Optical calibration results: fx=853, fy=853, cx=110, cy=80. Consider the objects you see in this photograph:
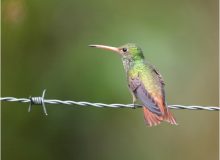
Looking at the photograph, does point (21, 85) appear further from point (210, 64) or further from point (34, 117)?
point (210, 64)

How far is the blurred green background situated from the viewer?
7.91m

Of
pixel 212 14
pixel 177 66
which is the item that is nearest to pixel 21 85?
pixel 177 66

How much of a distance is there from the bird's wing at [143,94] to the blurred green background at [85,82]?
61.8 inches

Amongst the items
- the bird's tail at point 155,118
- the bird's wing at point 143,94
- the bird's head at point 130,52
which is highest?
the bird's head at point 130,52

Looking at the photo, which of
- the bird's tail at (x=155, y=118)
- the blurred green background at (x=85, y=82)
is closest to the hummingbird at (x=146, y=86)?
the bird's tail at (x=155, y=118)

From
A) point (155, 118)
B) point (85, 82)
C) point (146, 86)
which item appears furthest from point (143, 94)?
point (85, 82)

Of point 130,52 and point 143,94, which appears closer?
point 143,94

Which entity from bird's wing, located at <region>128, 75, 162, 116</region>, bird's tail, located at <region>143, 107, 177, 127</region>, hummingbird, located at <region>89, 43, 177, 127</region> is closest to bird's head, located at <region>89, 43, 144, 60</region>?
hummingbird, located at <region>89, 43, 177, 127</region>

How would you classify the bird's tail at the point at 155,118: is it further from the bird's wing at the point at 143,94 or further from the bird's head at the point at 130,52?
the bird's head at the point at 130,52

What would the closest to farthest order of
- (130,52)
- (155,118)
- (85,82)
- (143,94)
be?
1. (155,118)
2. (143,94)
3. (130,52)
4. (85,82)

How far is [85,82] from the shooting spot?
803 cm

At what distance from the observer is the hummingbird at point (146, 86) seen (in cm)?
577

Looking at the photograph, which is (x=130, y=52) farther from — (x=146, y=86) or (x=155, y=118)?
(x=155, y=118)

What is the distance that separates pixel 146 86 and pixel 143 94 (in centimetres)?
12
